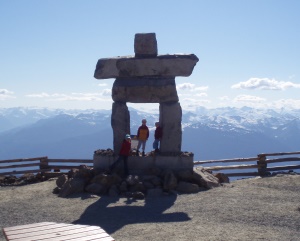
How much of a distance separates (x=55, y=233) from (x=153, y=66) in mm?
9304

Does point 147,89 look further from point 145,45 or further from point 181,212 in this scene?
point 181,212

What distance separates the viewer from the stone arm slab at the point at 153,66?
15664 millimetres

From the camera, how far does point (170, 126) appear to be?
1612 centimetres

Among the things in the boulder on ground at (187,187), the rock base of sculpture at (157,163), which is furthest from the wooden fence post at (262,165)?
the boulder on ground at (187,187)

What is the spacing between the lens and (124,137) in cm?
1650

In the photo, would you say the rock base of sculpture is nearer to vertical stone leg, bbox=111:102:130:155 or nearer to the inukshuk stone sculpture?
the inukshuk stone sculpture

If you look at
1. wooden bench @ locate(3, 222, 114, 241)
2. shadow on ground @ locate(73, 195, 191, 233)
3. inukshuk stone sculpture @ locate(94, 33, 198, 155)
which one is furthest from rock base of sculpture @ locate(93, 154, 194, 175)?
wooden bench @ locate(3, 222, 114, 241)

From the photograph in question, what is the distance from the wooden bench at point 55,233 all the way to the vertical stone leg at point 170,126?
8.82m

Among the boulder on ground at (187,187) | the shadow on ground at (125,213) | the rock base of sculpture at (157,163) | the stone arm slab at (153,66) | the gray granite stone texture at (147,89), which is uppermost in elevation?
the stone arm slab at (153,66)

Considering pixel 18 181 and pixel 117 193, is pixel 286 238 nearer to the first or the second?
pixel 117 193

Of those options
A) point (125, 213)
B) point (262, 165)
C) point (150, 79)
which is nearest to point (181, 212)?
point (125, 213)

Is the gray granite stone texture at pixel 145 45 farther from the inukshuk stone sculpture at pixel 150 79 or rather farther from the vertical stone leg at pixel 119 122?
the vertical stone leg at pixel 119 122

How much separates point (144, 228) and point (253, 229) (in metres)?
2.40

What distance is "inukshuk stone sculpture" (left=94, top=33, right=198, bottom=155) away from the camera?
1571 centimetres
